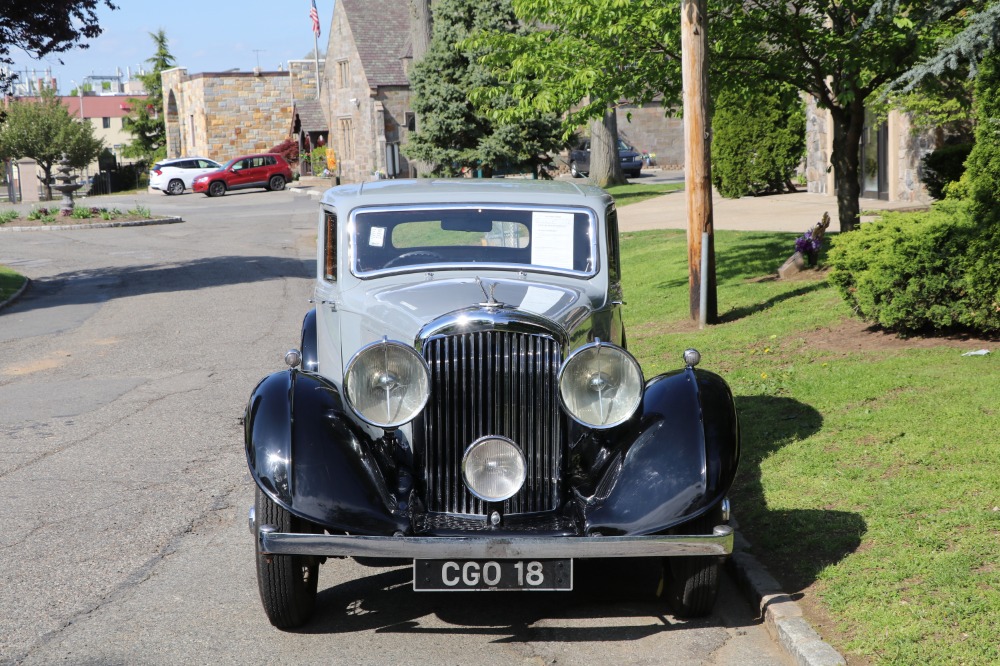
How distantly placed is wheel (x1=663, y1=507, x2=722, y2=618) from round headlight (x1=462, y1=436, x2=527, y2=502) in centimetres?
77

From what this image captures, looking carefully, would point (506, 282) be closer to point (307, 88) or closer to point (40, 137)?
point (40, 137)

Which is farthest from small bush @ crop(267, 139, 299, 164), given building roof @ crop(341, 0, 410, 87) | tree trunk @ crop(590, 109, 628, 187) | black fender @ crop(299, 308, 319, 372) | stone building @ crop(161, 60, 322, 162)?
black fender @ crop(299, 308, 319, 372)

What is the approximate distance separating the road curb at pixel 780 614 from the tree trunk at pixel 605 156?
2978cm

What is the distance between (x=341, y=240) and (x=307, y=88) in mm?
56963

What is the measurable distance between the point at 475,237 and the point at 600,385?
164 cm

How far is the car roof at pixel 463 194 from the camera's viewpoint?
6105 mm

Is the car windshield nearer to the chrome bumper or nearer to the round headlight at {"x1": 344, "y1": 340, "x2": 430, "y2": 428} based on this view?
the round headlight at {"x1": 344, "y1": 340, "x2": 430, "y2": 428}

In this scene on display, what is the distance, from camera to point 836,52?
11.7m

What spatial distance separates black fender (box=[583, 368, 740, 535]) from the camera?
462cm

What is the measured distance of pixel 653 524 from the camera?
15.1ft

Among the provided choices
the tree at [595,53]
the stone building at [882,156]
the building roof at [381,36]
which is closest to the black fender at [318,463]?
the tree at [595,53]

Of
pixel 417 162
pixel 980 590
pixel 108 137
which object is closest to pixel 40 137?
pixel 417 162

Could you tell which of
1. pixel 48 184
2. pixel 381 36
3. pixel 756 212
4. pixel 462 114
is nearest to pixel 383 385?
pixel 756 212

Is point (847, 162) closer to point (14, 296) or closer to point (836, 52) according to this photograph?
point (836, 52)
